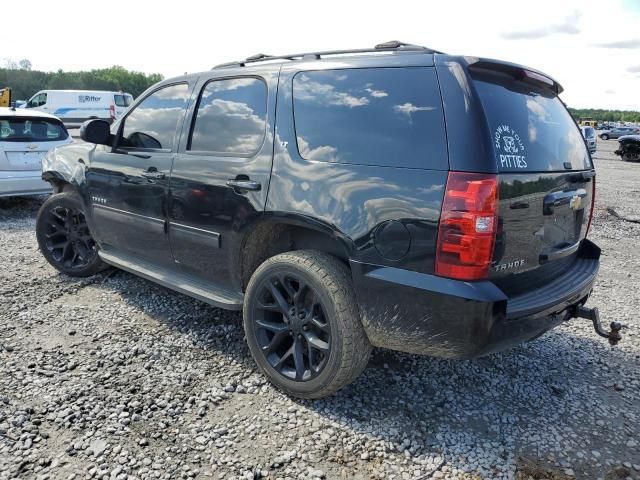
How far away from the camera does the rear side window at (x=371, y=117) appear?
2.33 m

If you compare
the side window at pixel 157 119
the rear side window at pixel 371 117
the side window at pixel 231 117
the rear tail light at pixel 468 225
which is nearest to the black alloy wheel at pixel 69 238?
the side window at pixel 157 119

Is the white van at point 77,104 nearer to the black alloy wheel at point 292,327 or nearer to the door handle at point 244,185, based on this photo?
the door handle at point 244,185

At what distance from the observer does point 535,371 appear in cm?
328

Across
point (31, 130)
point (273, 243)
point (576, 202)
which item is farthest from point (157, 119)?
point (31, 130)

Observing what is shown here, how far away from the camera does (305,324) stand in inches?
108

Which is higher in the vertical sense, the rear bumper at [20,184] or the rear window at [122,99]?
the rear window at [122,99]

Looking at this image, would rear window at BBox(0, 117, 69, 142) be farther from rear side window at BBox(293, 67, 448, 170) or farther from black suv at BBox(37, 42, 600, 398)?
rear side window at BBox(293, 67, 448, 170)

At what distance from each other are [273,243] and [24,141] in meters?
6.22

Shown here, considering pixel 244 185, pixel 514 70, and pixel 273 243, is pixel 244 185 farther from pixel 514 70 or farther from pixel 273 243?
pixel 514 70

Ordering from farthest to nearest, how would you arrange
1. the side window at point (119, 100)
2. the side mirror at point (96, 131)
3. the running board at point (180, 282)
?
the side window at point (119, 100)
the side mirror at point (96, 131)
the running board at point (180, 282)

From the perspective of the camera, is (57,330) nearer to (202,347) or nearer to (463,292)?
(202,347)

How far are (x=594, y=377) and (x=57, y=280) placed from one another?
184 inches

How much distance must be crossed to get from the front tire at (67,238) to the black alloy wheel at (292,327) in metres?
2.40

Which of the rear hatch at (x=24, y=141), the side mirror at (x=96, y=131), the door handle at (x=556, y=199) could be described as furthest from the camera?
the rear hatch at (x=24, y=141)
